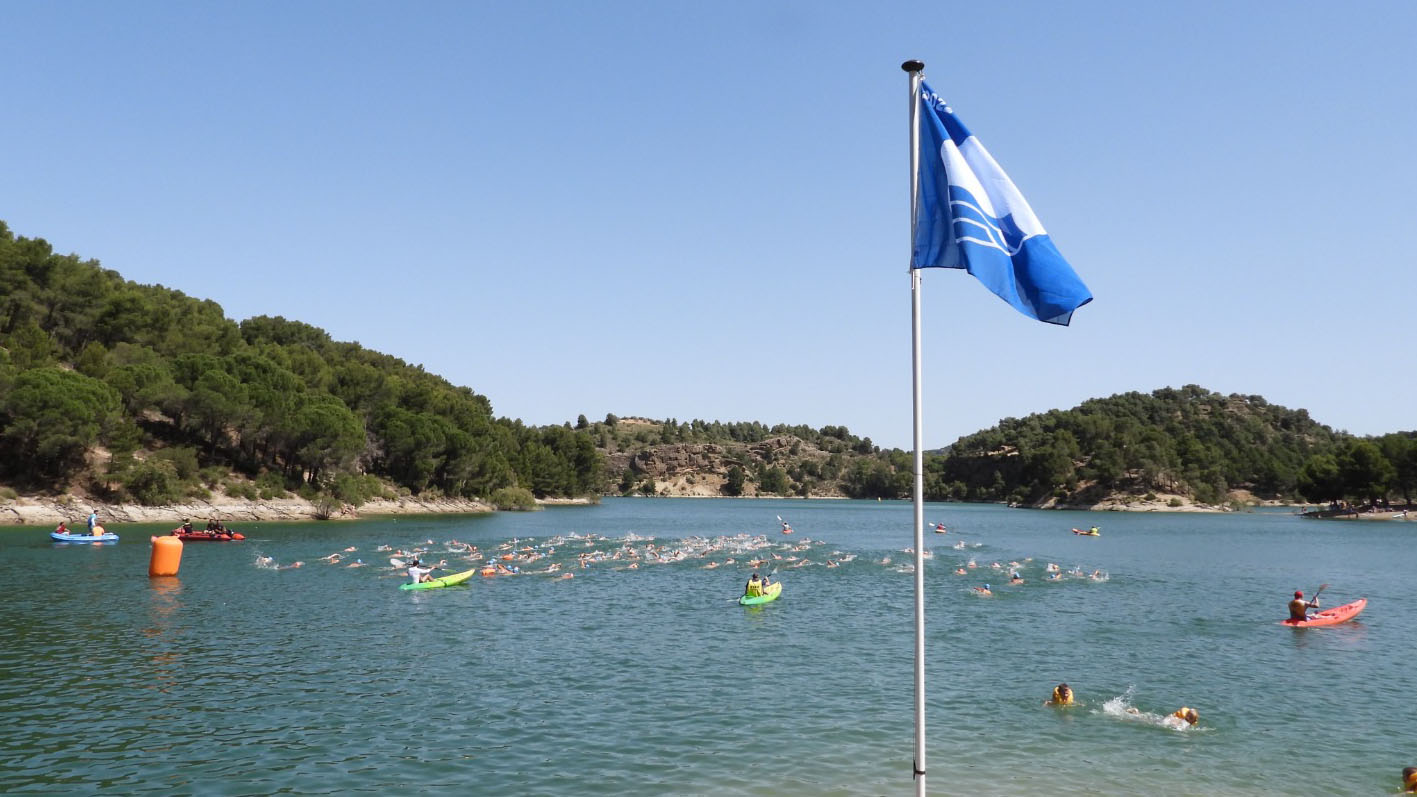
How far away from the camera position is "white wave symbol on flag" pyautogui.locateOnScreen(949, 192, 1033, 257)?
384 inches

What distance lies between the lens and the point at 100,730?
17375mm

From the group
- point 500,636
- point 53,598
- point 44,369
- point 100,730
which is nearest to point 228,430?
point 44,369

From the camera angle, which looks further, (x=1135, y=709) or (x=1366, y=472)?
(x=1366, y=472)

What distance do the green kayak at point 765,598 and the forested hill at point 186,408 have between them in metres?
58.7

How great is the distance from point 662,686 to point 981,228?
16.1m

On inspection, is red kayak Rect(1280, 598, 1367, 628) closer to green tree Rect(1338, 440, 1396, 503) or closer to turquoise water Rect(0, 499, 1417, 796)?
turquoise water Rect(0, 499, 1417, 796)

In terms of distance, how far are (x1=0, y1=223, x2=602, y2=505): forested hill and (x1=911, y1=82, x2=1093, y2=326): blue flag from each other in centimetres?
7739

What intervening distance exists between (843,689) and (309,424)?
81622 mm

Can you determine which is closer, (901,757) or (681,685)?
(901,757)

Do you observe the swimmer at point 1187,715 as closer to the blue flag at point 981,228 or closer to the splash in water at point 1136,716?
the splash in water at point 1136,716

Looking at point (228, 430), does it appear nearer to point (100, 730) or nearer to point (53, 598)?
point (53, 598)

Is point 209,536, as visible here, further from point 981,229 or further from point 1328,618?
point 981,229

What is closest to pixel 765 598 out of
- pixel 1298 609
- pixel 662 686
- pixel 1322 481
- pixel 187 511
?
pixel 662 686

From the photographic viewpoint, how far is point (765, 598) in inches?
1518
